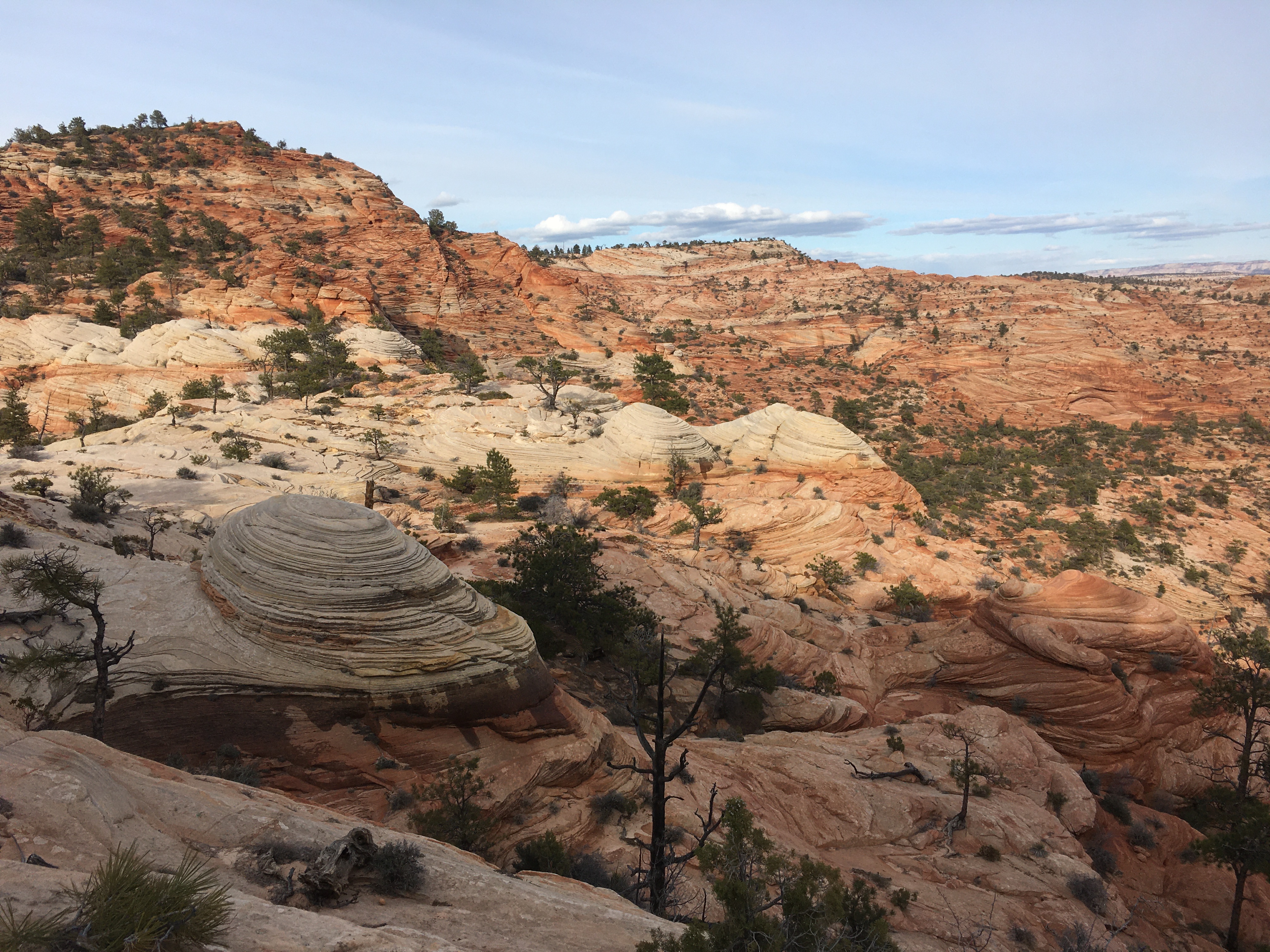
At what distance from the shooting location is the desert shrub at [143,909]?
3.09m

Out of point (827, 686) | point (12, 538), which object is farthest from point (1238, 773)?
point (12, 538)

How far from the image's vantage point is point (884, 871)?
38.2ft

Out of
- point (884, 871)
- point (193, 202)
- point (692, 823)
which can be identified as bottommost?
point (884, 871)

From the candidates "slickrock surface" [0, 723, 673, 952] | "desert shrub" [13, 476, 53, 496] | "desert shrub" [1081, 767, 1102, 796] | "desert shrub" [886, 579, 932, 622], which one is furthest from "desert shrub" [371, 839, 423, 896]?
"desert shrub" [886, 579, 932, 622]

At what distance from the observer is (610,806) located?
11.0 meters

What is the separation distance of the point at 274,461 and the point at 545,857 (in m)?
26.8

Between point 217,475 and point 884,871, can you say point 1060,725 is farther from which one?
point 217,475

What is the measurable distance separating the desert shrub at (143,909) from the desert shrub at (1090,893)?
48.3 feet

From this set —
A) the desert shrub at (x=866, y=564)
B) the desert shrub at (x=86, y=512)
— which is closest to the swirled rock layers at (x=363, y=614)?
the desert shrub at (x=86, y=512)

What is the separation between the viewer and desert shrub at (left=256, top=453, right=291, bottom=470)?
29078 mm

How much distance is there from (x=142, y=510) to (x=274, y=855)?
1891cm

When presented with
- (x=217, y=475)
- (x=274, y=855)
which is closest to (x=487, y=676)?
(x=274, y=855)

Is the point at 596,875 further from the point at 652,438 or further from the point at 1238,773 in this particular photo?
the point at 652,438

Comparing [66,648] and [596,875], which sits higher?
[66,648]
